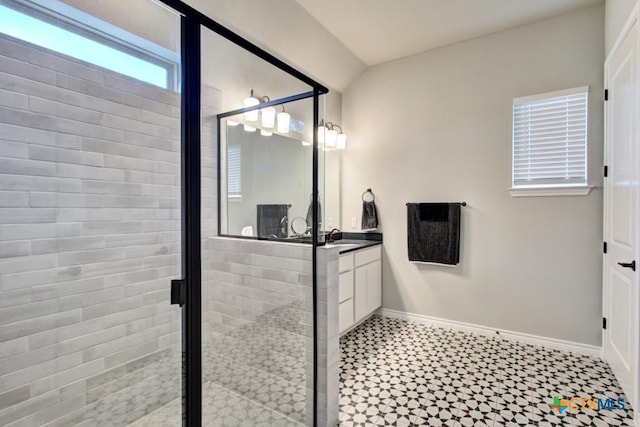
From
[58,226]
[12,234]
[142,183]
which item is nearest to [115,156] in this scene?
[142,183]

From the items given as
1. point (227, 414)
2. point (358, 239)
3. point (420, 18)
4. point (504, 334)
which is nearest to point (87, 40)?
point (227, 414)

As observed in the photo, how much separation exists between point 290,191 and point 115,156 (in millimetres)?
1129

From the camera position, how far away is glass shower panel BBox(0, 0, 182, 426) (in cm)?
147

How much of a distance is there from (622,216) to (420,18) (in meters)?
2.14

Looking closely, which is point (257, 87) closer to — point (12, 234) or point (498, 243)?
point (12, 234)

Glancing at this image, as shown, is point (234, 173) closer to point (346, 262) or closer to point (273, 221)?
point (273, 221)

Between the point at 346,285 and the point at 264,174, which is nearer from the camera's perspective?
the point at 264,174

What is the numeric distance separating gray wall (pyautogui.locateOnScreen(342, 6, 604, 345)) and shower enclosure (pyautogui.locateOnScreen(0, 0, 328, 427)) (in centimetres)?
157

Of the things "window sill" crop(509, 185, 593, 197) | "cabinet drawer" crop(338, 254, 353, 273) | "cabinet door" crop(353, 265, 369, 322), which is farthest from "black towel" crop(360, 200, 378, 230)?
"window sill" crop(509, 185, 593, 197)

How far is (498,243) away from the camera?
2938 millimetres

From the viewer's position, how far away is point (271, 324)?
2.04 metres

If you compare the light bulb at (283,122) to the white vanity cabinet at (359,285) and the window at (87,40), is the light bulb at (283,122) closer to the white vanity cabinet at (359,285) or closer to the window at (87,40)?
the window at (87,40)

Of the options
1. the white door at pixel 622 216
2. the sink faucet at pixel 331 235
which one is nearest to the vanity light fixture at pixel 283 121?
the sink faucet at pixel 331 235

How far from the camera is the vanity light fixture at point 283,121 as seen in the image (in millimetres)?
2449
